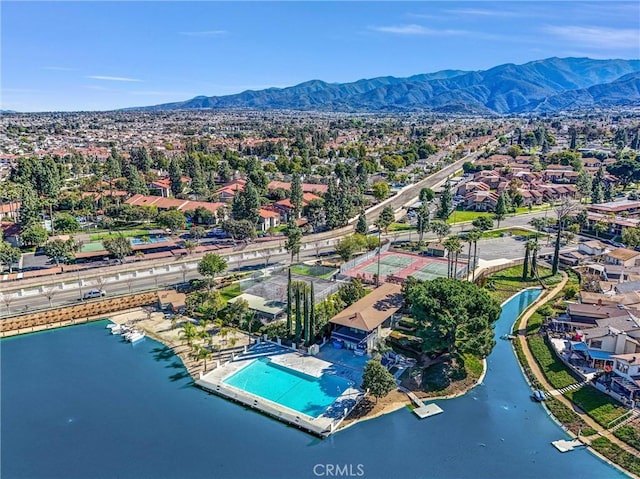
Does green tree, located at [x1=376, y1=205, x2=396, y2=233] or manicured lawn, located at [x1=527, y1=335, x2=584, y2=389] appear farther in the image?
green tree, located at [x1=376, y1=205, x2=396, y2=233]

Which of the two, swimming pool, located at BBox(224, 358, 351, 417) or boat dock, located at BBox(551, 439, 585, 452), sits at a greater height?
swimming pool, located at BBox(224, 358, 351, 417)

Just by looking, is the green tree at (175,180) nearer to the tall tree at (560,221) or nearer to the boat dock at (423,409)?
the tall tree at (560,221)

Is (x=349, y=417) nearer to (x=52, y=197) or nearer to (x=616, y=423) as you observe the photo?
(x=616, y=423)

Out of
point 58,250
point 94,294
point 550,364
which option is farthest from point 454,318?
point 58,250

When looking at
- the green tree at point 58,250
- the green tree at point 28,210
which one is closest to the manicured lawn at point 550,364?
the green tree at point 58,250

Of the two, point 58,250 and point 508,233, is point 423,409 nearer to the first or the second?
point 58,250

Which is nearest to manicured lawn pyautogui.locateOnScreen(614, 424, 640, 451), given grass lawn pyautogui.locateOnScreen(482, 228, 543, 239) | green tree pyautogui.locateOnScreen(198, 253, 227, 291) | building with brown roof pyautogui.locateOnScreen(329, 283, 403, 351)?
building with brown roof pyautogui.locateOnScreen(329, 283, 403, 351)

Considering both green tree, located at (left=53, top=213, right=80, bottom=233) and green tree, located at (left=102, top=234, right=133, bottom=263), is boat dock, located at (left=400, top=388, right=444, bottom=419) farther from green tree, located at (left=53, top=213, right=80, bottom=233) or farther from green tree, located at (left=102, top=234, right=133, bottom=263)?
green tree, located at (left=53, top=213, right=80, bottom=233)
